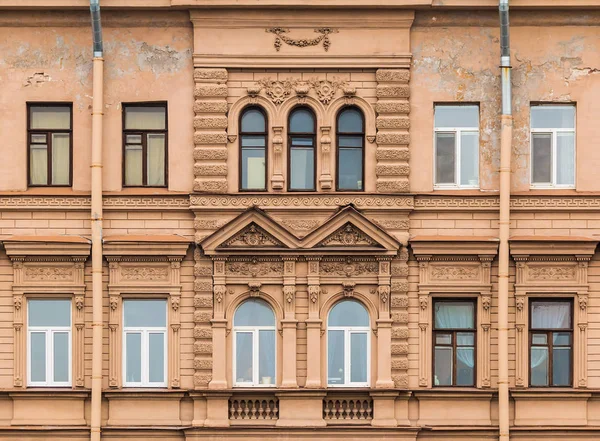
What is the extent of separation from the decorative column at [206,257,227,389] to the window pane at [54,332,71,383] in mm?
2480

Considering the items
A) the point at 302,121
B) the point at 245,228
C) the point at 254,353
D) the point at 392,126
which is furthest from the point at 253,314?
the point at 392,126

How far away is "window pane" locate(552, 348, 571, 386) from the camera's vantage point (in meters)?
25.8

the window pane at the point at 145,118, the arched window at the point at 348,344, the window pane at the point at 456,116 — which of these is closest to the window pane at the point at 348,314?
the arched window at the point at 348,344

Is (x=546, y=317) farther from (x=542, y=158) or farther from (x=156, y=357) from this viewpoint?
(x=156, y=357)

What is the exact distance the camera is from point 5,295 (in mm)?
25859

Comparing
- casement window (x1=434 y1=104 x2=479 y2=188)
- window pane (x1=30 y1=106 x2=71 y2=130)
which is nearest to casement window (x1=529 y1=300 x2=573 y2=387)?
casement window (x1=434 y1=104 x2=479 y2=188)

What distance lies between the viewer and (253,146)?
26078mm

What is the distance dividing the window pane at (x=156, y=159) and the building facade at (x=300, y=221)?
39 millimetres

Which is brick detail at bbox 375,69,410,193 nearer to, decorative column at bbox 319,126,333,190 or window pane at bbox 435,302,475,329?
decorative column at bbox 319,126,333,190

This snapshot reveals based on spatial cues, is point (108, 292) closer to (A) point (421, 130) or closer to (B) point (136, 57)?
(B) point (136, 57)

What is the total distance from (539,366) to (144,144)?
7.84 meters

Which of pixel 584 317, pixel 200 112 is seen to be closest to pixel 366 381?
pixel 584 317

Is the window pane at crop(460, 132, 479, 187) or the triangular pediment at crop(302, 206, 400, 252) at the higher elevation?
the window pane at crop(460, 132, 479, 187)

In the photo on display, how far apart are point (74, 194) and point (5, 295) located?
6.92ft
